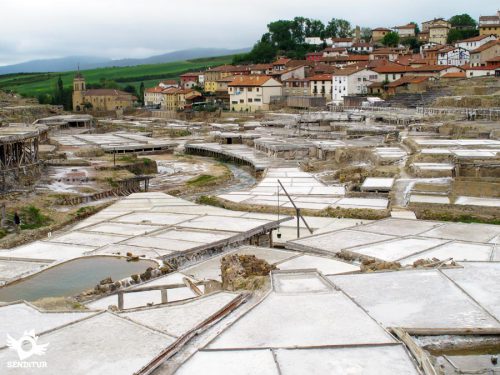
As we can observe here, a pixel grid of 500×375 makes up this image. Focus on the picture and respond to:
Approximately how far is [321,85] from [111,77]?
8151 cm

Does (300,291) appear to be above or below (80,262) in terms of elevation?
above

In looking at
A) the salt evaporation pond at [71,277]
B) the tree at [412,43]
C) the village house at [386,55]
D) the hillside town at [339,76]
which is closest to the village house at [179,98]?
the hillside town at [339,76]

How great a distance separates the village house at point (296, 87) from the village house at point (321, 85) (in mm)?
567

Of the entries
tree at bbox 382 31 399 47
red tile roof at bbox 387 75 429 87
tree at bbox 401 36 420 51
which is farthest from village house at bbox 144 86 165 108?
tree at bbox 401 36 420 51

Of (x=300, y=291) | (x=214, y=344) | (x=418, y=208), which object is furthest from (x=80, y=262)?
(x=418, y=208)

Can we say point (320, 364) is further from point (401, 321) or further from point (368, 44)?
point (368, 44)

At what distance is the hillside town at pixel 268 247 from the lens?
7555mm

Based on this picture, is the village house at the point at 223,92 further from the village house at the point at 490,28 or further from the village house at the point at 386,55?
the village house at the point at 490,28

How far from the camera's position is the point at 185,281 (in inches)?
491

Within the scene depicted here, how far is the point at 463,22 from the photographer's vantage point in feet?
365

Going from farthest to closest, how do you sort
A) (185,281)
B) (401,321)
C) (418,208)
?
(418,208)
(185,281)
(401,321)

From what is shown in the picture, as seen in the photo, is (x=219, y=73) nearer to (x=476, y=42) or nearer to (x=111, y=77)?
(x=476, y=42)

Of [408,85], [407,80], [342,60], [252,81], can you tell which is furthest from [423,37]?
[408,85]

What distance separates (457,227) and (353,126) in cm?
3348
